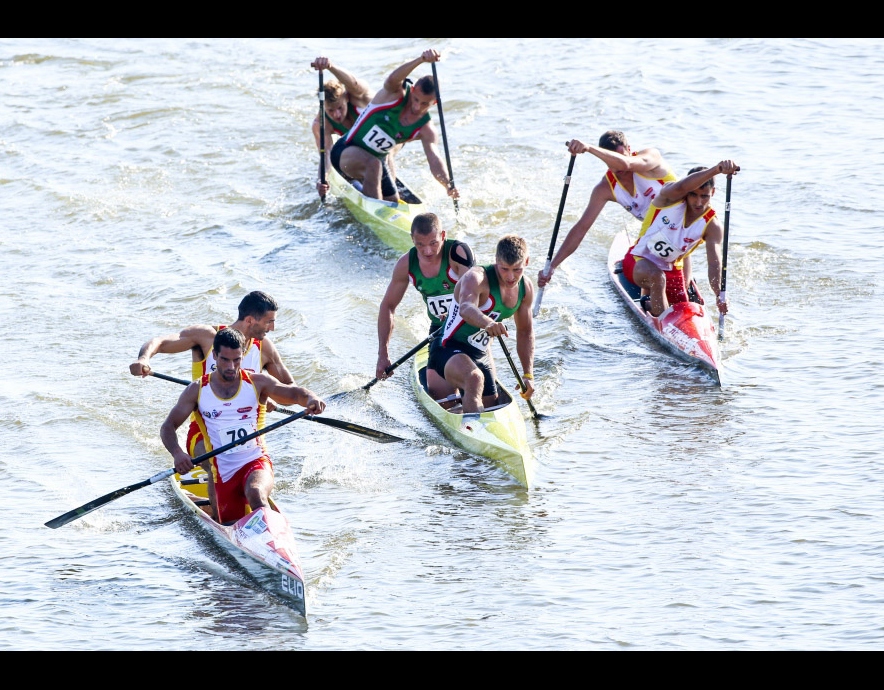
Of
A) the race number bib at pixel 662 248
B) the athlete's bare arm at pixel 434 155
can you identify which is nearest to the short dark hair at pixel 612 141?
the race number bib at pixel 662 248

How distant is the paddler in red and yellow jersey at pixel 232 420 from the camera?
7.95 m

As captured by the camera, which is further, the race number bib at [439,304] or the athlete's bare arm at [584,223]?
the athlete's bare arm at [584,223]

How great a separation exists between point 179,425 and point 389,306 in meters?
3.03

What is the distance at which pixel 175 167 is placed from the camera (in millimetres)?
18672

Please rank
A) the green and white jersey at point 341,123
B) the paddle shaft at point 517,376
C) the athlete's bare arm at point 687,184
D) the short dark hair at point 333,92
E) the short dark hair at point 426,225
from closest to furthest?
the paddle shaft at point 517,376 < the short dark hair at point 426,225 < the athlete's bare arm at point 687,184 < the short dark hair at point 333,92 < the green and white jersey at point 341,123

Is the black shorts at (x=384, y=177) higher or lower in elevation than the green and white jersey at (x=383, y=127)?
lower

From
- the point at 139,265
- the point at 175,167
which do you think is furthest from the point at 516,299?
the point at 175,167

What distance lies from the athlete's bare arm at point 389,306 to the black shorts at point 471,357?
639 mm

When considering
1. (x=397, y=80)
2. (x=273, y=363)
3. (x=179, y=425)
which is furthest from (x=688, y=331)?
(x=179, y=425)

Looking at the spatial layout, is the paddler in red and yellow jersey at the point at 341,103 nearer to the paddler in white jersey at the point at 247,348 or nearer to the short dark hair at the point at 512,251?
the short dark hair at the point at 512,251

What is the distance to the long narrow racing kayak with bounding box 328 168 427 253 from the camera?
14844 millimetres

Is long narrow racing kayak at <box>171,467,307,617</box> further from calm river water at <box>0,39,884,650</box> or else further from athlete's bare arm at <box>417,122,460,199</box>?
athlete's bare arm at <box>417,122,460,199</box>

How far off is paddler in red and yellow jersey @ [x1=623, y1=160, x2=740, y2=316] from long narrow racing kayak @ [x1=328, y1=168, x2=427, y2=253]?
3376 millimetres

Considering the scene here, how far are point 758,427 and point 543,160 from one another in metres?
8.64
